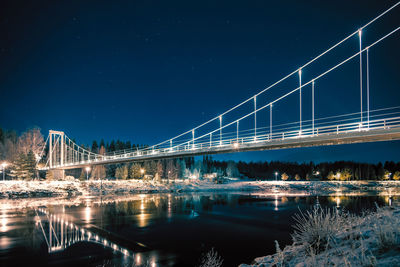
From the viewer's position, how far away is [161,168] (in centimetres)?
8562

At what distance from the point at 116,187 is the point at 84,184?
235 inches

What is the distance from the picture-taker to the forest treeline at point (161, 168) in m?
59.2

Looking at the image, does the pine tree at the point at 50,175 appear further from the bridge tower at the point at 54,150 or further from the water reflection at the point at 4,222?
the water reflection at the point at 4,222

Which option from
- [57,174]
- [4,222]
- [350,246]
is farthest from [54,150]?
[350,246]

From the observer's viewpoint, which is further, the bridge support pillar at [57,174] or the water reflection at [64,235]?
the bridge support pillar at [57,174]

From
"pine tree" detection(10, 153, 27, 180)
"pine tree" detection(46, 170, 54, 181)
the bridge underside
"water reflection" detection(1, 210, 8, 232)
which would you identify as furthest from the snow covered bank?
"pine tree" detection(46, 170, 54, 181)

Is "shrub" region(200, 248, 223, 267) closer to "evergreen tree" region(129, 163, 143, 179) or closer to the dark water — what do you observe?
the dark water

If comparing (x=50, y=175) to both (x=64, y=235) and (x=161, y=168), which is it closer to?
(x=161, y=168)

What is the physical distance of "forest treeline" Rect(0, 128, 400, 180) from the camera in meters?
59.2

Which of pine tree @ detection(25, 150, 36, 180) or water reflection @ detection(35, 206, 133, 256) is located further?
pine tree @ detection(25, 150, 36, 180)

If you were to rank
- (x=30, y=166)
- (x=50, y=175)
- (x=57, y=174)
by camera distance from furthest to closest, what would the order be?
1. (x=57, y=174)
2. (x=50, y=175)
3. (x=30, y=166)

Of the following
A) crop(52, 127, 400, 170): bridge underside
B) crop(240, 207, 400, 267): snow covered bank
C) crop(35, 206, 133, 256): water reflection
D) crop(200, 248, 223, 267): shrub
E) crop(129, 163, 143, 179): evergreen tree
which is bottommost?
crop(129, 163, 143, 179): evergreen tree

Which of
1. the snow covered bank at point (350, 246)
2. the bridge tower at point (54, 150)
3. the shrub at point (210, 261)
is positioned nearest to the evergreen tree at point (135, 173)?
the bridge tower at point (54, 150)

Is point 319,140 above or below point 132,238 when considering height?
above
